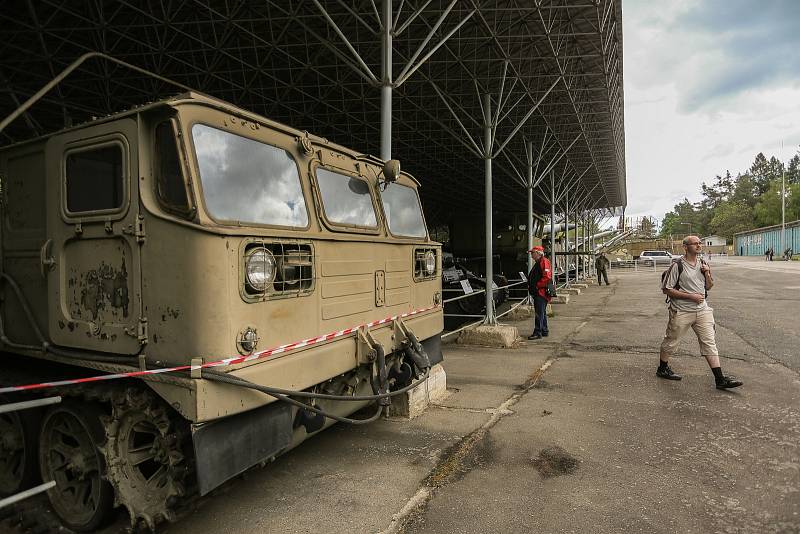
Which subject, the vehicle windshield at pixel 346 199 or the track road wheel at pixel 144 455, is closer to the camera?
the track road wheel at pixel 144 455

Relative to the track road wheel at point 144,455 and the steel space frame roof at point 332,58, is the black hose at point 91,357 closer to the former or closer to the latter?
the track road wheel at point 144,455

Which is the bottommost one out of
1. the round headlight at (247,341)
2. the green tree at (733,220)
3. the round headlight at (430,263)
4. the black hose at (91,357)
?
the black hose at (91,357)

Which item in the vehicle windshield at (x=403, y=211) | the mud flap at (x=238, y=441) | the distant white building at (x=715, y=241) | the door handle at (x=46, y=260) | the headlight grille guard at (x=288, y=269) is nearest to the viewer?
the mud flap at (x=238, y=441)

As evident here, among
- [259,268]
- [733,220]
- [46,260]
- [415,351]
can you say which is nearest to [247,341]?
[259,268]

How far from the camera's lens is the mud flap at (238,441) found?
8.46ft

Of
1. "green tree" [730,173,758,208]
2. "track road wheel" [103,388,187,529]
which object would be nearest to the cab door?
"track road wheel" [103,388,187,529]

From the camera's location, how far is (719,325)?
10352 mm

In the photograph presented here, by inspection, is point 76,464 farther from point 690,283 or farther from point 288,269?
point 690,283

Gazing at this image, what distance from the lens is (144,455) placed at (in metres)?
2.90

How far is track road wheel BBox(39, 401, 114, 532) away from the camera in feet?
9.81

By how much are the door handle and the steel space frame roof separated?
4.61 metres

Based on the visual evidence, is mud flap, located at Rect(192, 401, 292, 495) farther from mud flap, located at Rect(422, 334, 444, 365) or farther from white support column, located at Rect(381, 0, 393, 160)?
white support column, located at Rect(381, 0, 393, 160)

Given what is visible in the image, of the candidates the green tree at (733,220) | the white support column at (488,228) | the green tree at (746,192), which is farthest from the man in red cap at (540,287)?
the green tree at (746,192)

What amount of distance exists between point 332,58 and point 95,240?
11410mm
